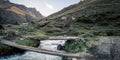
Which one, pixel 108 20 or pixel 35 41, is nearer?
pixel 35 41

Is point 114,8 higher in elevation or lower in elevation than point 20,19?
higher

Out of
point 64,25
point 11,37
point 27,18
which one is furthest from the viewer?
point 27,18

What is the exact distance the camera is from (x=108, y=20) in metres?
44.4

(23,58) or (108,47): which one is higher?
(108,47)

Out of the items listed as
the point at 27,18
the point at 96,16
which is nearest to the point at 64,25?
the point at 96,16

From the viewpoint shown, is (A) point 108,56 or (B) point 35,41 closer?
(A) point 108,56

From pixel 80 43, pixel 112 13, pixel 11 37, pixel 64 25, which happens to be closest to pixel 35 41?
pixel 11 37

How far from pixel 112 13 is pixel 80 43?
109ft

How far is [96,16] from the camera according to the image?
155 feet

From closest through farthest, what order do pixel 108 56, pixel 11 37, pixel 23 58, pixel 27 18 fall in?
1. pixel 108 56
2. pixel 23 58
3. pixel 11 37
4. pixel 27 18

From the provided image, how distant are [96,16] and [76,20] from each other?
567 centimetres

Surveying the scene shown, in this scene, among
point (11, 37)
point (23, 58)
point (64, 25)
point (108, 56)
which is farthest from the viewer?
point (64, 25)

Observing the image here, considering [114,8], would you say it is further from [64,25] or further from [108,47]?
[108,47]

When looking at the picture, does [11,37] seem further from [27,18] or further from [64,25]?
[27,18]
